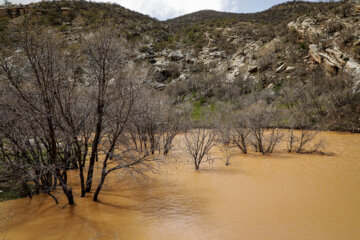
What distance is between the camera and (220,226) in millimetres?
5797

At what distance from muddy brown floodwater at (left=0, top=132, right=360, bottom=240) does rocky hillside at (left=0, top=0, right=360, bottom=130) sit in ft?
30.8

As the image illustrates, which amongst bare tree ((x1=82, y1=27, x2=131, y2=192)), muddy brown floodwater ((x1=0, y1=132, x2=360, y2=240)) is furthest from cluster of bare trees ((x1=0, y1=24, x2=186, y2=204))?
muddy brown floodwater ((x1=0, y1=132, x2=360, y2=240))

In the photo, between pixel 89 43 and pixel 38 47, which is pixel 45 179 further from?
pixel 89 43

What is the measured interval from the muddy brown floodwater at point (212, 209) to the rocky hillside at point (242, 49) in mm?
9378

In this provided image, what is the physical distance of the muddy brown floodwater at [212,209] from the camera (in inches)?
215

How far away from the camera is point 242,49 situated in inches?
1666

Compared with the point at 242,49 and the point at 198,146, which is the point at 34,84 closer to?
the point at 198,146

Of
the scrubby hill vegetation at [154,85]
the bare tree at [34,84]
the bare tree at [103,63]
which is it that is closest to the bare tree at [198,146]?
the scrubby hill vegetation at [154,85]

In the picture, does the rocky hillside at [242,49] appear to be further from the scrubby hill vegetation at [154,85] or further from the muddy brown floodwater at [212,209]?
the muddy brown floodwater at [212,209]

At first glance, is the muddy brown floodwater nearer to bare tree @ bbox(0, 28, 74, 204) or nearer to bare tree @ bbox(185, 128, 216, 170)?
bare tree @ bbox(185, 128, 216, 170)

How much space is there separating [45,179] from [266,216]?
7.72 metres

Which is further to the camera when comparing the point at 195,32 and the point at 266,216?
the point at 195,32

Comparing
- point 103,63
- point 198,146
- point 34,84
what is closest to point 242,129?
point 198,146

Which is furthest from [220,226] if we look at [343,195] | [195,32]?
[195,32]
